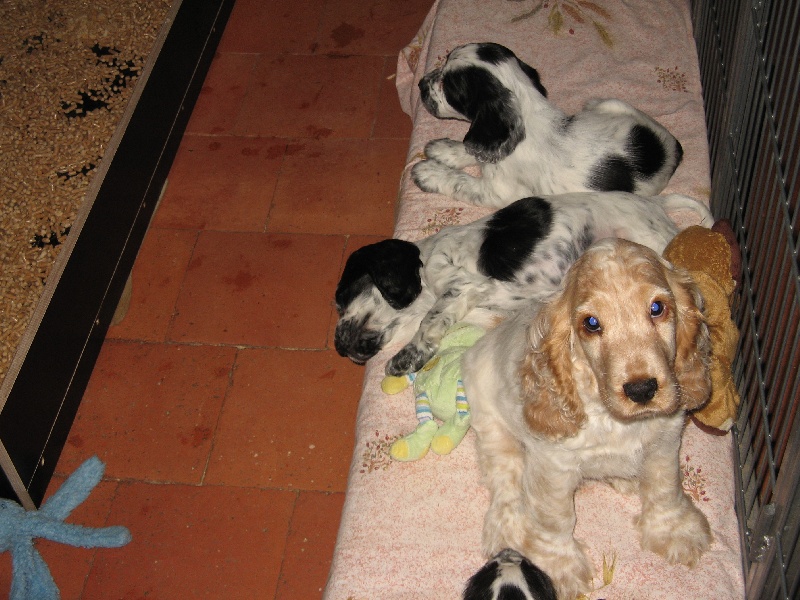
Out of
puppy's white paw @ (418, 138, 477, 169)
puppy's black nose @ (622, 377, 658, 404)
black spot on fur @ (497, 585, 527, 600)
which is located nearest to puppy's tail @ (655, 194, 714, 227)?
puppy's white paw @ (418, 138, 477, 169)

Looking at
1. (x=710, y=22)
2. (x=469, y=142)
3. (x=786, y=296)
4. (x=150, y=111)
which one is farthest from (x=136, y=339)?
(x=710, y=22)

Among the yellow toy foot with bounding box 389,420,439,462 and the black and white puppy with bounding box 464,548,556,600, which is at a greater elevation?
the black and white puppy with bounding box 464,548,556,600

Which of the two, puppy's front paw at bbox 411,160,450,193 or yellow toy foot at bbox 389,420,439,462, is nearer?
yellow toy foot at bbox 389,420,439,462

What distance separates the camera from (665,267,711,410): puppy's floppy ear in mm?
2490

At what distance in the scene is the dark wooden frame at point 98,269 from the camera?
3.66 m

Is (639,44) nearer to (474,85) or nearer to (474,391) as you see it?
(474,85)

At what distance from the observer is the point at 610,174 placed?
3789 millimetres

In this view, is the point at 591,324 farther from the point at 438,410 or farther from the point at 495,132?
the point at 495,132

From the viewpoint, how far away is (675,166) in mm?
3963

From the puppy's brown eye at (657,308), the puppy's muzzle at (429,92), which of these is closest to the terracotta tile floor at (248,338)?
the puppy's muzzle at (429,92)

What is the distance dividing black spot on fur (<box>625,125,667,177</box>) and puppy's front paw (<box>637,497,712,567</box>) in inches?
61.2

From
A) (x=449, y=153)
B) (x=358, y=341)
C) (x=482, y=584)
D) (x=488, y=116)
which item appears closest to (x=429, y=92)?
(x=449, y=153)

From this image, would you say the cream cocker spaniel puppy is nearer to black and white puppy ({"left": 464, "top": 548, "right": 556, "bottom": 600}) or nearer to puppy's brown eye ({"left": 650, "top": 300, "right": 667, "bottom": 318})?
puppy's brown eye ({"left": 650, "top": 300, "right": 667, "bottom": 318})

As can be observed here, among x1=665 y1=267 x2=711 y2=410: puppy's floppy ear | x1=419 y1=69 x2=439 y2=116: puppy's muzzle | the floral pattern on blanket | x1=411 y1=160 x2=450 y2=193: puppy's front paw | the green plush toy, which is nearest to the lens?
x1=665 y1=267 x2=711 y2=410: puppy's floppy ear
